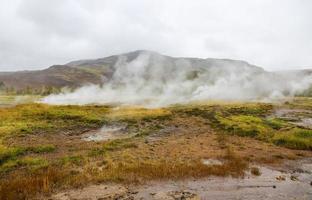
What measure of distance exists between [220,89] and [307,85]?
104ft

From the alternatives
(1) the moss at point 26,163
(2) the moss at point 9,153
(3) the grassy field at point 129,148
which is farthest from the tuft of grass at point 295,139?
(2) the moss at point 9,153

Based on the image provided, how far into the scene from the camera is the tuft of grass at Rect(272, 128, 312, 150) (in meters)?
30.2

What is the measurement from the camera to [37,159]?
23891 mm

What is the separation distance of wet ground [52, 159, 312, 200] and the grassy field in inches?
45.3

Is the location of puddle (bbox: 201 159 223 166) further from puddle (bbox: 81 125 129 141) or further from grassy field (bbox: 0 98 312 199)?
puddle (bbox: 81 125 129 141)

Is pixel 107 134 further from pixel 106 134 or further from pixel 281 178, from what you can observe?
pixel 281 178

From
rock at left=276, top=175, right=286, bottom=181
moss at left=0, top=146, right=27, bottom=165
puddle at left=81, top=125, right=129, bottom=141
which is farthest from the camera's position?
puddle at left=81, top=125, right=129, bottom=141

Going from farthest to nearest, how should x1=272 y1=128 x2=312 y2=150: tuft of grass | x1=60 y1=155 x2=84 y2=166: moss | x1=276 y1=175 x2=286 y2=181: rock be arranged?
x1=272 y1=128 x2=312 y2=150: tuft of grass, x1=60 y1=155 x2=84 y2=166: moss, x1=276 y1=175 x2=286 y2=181: rock

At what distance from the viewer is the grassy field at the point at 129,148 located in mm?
20312

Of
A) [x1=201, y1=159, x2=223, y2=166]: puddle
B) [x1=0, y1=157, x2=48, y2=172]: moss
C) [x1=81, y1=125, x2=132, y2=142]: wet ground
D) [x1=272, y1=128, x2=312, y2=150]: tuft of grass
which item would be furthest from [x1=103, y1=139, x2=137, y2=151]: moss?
[x1=272, y1=128, x2=312, y2=150]: tuft of grass

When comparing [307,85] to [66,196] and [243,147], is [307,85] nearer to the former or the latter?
[243,147]

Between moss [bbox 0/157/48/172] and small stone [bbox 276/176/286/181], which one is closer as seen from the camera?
small stone [bbox 276/176/286/181]

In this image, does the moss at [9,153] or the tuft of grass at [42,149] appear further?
the tuft of grass at [42,149]

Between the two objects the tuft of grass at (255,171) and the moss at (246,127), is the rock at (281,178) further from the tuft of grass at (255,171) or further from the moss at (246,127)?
the moss at (246,127)
